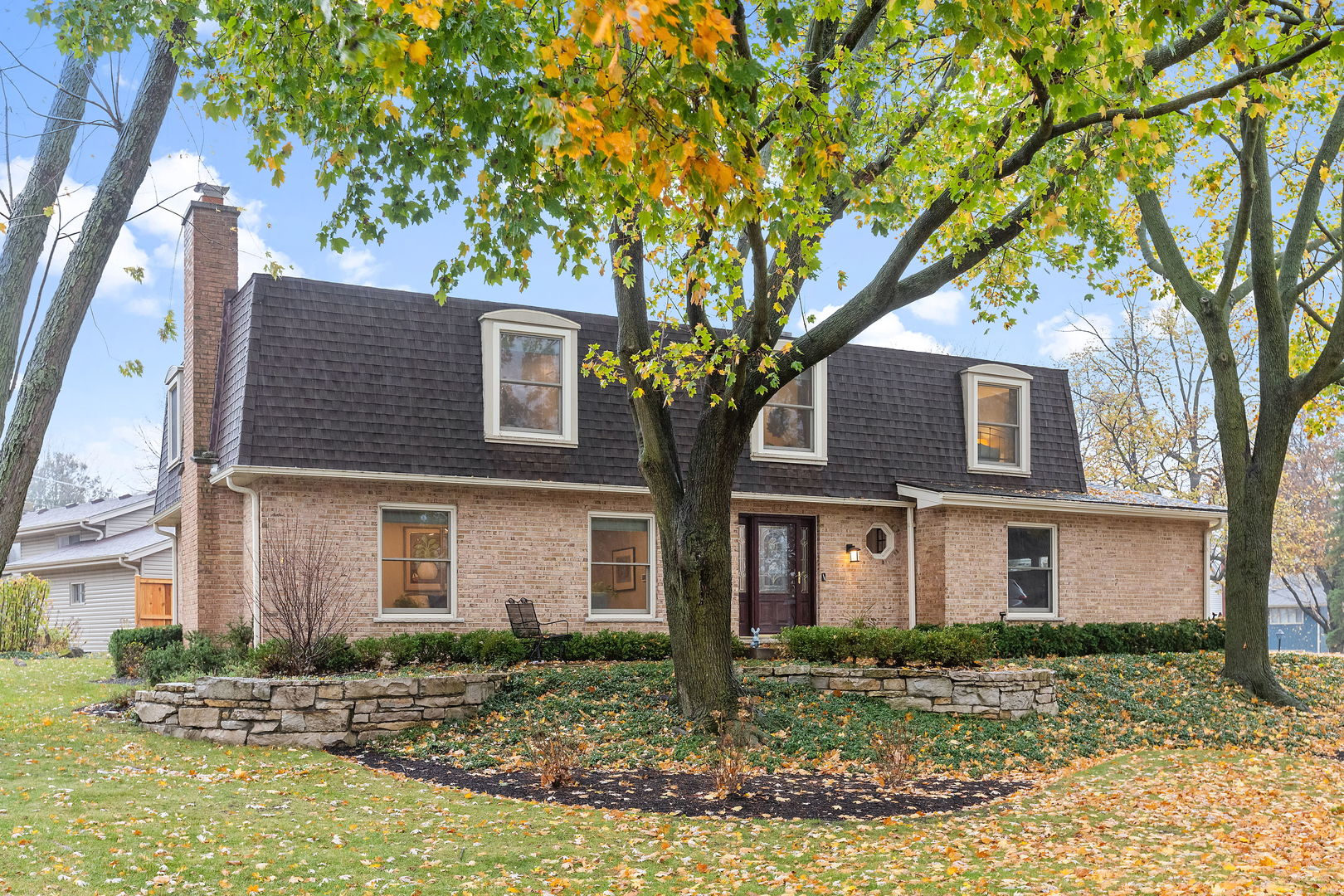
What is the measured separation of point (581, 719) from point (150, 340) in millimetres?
5569

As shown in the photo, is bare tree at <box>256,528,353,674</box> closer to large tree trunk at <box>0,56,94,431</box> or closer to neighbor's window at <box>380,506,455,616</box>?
neighbor's window at <box>380,506,455,616</box>

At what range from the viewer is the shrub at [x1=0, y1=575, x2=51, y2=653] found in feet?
75.5

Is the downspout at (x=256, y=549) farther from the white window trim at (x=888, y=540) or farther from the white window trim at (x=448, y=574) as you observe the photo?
the white window trim at (x=888, y=540)

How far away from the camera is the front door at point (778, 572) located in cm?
1720

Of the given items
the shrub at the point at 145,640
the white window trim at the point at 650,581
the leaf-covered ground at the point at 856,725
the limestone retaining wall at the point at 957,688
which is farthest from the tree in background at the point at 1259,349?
the shrub at the point at 145,640

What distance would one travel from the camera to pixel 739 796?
26.6 ft

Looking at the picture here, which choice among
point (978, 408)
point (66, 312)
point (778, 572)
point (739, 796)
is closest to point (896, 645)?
point (739, 796)

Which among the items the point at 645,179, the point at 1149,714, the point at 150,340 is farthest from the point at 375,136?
the point at 1149,714

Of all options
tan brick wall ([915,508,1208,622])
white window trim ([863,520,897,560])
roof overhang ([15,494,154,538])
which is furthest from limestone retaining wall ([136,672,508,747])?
roof overhang ([15,494,154,538])

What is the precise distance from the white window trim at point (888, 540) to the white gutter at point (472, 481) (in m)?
0.72

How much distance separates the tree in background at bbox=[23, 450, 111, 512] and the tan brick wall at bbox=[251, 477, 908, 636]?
50144 millimetres

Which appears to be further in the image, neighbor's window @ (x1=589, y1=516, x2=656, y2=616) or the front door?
the front door

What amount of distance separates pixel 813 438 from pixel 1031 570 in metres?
4.70

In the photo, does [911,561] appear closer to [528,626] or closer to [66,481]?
[528,626]
